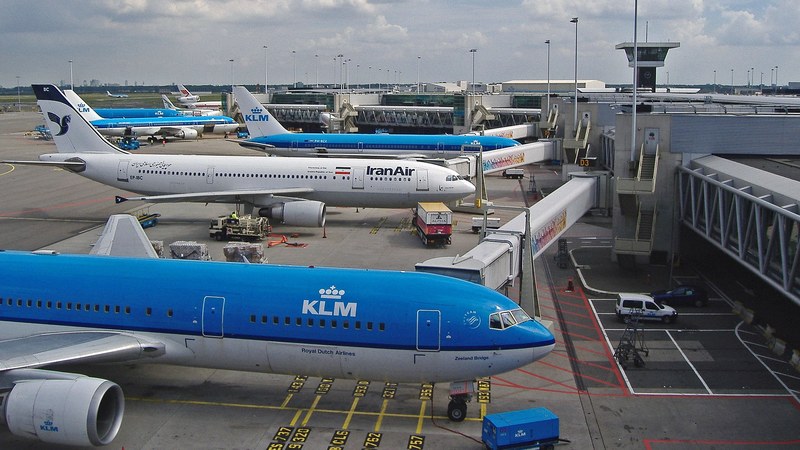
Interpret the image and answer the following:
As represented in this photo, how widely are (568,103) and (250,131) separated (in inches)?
1365

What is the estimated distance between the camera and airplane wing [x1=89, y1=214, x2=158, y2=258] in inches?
1219

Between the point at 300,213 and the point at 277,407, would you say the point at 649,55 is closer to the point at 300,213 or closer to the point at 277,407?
the point at 300,213

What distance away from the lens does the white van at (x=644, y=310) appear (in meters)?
32.7

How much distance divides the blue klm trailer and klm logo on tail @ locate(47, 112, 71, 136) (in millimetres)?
44089

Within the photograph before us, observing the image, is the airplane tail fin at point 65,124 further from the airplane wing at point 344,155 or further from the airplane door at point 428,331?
the airplane door at point 428,331

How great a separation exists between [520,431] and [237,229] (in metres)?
31.8

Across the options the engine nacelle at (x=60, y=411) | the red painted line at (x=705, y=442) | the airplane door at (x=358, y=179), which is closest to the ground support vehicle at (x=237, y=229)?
the airplane door at (x=358, y=179)

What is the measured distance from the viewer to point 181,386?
25.0 m

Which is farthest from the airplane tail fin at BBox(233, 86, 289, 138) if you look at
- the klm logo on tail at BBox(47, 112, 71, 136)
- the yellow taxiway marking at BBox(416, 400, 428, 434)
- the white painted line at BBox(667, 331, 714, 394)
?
the yellow taxiway marking at BBox(416, 400, 428, 434)

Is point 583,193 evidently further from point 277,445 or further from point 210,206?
point 210,206

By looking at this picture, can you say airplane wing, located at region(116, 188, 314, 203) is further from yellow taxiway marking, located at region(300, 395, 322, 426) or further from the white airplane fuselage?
yellow taxiway marking, located at region(300, 395, 322, 426)

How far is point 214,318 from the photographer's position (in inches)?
894

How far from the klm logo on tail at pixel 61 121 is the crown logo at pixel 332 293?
39.1 metres

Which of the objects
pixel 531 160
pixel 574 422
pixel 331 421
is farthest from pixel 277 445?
pixel 531 160
